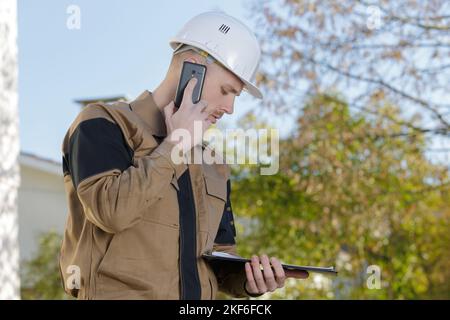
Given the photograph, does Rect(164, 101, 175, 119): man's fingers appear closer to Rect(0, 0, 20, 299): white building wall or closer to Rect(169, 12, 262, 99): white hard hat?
Rect(169, 12, 262, 99): white hard hat

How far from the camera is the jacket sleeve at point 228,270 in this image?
239 cm

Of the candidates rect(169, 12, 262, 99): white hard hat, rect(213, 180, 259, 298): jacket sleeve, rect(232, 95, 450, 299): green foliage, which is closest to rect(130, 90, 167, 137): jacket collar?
rect(169, 12, 262, 99): white hard hat

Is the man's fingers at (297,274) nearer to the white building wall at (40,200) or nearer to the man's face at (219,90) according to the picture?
the man's face at (219,90)

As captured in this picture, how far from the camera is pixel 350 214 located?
723 cm

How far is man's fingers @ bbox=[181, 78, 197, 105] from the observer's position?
2.12 metres

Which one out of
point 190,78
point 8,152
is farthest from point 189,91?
point 8,152

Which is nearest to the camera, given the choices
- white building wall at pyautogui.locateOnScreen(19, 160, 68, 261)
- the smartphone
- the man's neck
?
the smartphone

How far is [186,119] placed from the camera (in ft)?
6.81

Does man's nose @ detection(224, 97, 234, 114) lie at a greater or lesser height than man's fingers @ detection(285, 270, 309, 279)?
greater

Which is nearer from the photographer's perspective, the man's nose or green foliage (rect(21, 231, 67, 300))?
the man's nose

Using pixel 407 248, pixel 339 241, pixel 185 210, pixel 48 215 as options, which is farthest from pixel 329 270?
pixel 48 215

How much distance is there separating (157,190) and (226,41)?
0.64 meters

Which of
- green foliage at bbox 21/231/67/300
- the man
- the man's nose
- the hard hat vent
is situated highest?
the hard hat vent

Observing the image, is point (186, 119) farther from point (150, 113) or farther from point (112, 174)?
point (112, 174)
